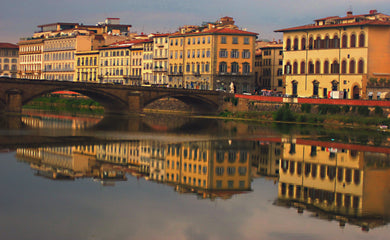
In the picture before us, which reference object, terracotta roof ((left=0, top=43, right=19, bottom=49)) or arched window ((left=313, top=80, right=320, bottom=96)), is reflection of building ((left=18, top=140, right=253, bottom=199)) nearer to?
arched window ((left=313, top=80, right=320, bottom=96))

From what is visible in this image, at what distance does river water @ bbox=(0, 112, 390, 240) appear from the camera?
29.1 meters

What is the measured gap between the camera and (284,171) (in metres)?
44.0

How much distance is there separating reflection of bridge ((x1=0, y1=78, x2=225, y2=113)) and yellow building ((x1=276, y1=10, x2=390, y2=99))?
1256cm

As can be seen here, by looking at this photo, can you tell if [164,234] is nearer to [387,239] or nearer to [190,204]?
[190,204]

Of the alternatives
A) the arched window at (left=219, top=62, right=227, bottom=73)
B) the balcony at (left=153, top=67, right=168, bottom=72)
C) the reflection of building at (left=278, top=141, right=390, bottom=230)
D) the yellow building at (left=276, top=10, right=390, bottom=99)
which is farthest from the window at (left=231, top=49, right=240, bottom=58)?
the reflection of building at (left=278, top=141, right=390, bottom=230)

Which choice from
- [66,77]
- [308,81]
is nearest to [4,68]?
[66,77]

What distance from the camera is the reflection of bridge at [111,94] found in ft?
282

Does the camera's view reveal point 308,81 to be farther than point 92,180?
Yes

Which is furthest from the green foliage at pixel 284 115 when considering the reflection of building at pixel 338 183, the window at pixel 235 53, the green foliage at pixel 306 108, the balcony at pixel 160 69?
the balcony at pixel 160 69

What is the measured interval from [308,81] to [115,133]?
124ft

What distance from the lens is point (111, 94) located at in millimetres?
97312

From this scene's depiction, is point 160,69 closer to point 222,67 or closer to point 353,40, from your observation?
point 222,67

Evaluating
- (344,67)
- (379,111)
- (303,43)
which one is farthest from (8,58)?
(379,111)

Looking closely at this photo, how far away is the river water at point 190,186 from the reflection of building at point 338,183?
0.19 ft
